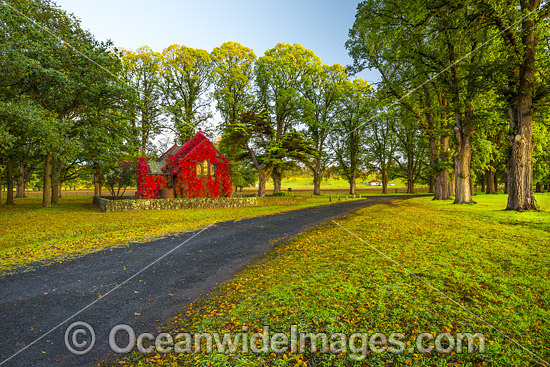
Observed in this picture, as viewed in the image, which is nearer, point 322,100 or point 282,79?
point 282,79

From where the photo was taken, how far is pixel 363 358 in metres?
3.29

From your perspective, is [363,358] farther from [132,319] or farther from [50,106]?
[50,106]

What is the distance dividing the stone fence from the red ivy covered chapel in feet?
16.2

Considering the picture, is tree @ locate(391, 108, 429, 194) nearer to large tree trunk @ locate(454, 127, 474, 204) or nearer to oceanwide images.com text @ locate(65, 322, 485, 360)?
large tree trunk @ locate(454, 127, 474, 204)

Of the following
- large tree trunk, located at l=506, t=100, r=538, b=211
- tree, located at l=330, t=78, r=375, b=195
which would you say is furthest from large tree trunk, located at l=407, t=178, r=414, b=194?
large tree trunk, located at l=506, t=100, r=538, b=211

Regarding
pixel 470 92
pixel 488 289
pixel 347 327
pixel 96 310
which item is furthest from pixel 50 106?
pixel 470 92

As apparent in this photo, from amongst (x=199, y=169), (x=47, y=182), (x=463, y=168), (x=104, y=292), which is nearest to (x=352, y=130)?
(x=463, y=168)

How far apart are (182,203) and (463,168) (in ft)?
79.1

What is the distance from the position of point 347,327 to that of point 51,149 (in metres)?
23.6

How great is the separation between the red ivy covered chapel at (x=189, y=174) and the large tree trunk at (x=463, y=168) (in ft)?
75.5

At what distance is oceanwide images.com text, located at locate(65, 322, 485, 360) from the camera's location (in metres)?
3.46

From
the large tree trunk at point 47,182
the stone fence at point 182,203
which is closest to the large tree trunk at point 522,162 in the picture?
the stone fence at point 182,203

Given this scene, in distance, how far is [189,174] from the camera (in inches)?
1075

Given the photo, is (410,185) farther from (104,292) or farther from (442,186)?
(104,292)
